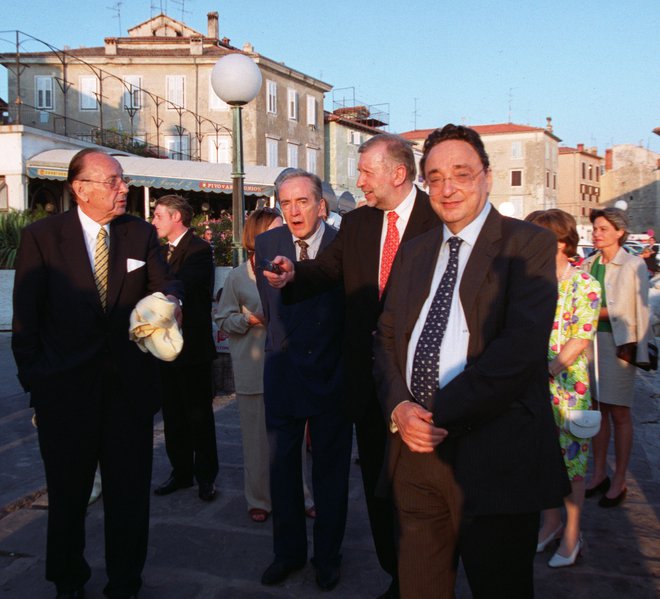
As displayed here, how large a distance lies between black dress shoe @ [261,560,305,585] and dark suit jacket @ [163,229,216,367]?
1.58m

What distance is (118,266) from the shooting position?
125 inches

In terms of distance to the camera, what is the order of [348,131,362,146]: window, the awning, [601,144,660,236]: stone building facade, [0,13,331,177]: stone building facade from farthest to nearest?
1. [601,144,660,236]: stone building facade
2. [348,131,362,146]: window
3. [0,13,331,177]: stone building facade
4. the awning

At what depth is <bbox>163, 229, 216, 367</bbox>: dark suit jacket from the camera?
177 inches

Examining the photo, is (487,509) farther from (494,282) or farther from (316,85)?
(316,85)

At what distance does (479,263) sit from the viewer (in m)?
2.23

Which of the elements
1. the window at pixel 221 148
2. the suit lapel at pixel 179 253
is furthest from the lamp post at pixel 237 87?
the window at pixel 221 148

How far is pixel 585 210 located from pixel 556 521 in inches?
3070

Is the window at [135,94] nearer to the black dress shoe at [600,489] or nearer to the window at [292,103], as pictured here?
the window at [292,103]

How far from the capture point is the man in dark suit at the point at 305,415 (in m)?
3.43

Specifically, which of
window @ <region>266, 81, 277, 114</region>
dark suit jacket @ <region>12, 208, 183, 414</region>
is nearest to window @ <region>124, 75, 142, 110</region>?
window @ <region>266, 81, 277, 114</region>

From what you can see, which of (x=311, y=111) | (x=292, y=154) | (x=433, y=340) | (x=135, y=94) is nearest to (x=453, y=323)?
(x=433, y=340)

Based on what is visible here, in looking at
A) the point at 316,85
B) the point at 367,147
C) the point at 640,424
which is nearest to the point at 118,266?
the point at 367,147

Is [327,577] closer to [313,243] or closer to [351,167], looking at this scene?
[313,243]

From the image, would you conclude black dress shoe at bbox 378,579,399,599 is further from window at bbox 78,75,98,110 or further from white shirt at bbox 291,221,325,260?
window at bbox 78,75,98,110
